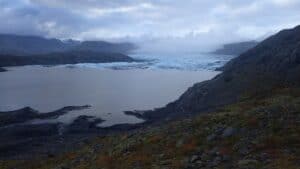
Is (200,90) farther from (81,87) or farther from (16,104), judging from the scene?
(81,87)

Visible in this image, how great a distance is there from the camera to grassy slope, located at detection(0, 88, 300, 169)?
27609 millimetres

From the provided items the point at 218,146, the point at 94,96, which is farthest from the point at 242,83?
the point at 94,96

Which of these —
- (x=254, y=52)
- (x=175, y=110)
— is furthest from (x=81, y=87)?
(x=175, y=110)

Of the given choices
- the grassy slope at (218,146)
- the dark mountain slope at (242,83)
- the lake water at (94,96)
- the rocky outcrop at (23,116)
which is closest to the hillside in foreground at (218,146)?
the grassy slope at (218,146)

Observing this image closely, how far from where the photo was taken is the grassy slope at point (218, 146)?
27.6m

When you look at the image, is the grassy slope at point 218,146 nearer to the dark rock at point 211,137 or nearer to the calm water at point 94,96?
the dark rock at point 211,137

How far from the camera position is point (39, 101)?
137m

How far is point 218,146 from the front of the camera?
31172 millimetres

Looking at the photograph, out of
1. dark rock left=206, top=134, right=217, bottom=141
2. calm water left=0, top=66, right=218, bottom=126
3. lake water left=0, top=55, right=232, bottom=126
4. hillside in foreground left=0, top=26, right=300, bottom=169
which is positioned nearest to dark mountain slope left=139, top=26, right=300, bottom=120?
lake water left=0, top=55, right=232, bottom=126

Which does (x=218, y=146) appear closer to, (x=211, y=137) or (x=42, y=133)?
(x=211, y=137)

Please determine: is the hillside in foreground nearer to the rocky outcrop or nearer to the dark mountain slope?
the dark mountain slope

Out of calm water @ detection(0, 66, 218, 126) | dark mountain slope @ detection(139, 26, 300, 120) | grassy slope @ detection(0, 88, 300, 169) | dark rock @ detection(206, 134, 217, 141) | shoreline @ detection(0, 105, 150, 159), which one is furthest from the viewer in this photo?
calm water @ detection(0, 66, 218, 126)

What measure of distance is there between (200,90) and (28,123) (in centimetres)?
3638

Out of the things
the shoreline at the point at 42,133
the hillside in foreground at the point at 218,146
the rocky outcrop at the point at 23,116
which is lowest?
the shoreline at the point at 42,133
